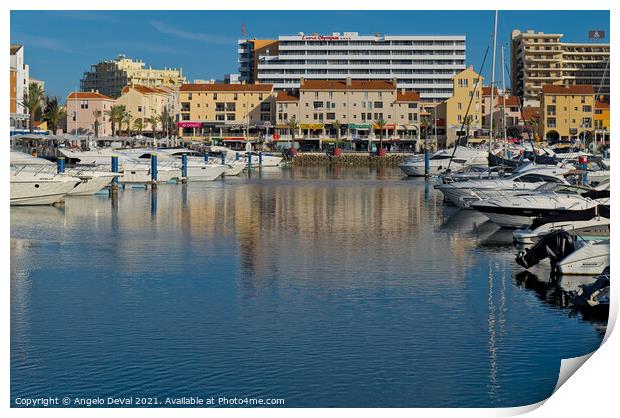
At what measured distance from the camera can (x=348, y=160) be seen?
234 ft

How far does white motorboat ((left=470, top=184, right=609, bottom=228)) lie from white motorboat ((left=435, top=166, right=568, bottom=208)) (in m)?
2.76

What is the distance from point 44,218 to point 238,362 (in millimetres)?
14022

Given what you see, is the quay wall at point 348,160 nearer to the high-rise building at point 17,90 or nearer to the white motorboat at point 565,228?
the high-rise building at point 17,90

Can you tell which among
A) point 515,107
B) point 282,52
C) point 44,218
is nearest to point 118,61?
point 282,52

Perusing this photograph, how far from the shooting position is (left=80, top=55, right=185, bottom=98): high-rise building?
12231cm

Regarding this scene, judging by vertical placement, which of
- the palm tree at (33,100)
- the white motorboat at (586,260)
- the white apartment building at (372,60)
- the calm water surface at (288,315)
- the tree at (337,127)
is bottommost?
the calm water surface at (288,315)

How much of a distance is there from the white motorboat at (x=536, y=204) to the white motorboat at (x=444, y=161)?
24.6m

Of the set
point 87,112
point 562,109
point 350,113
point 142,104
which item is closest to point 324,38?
point 350,113

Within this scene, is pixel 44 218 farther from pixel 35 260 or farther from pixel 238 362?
pixel 238 362

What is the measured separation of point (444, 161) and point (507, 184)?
24.9 meters

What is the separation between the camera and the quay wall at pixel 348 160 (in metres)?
69.9

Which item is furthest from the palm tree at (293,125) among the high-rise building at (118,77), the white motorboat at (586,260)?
the white motorboat at (586,260)

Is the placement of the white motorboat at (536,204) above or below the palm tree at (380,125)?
below
